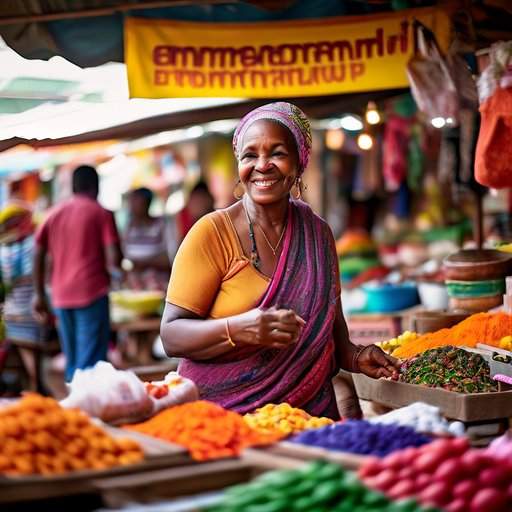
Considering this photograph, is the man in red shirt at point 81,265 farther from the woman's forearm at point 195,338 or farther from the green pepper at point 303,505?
the green pepper at point 303,505

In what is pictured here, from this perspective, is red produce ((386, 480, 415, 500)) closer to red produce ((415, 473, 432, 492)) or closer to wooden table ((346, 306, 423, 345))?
red produce ((415, 473, 432, 492))

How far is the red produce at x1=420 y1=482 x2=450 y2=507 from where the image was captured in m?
2.59

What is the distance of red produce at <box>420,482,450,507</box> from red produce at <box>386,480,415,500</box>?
3 centimetres

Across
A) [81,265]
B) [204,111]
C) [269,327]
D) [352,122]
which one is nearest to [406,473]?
[269,327]

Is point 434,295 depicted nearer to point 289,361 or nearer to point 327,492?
point 289,361

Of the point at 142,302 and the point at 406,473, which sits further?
the point at 142,302

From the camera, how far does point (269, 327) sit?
378cm

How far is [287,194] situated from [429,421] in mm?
1095

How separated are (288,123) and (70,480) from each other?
186 cm

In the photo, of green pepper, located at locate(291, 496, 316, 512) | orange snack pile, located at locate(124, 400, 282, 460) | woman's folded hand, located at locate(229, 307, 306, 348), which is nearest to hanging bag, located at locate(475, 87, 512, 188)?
woman's folded hand, located at locate(229, 307, 306, 348)

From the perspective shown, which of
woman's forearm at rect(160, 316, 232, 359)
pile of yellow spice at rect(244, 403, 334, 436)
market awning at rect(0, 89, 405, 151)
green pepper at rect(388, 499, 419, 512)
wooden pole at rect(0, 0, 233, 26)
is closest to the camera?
green pepper at rect(388, 499, 419, 512)

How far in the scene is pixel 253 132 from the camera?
4164 millimetres

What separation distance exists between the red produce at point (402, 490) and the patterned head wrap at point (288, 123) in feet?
6.09

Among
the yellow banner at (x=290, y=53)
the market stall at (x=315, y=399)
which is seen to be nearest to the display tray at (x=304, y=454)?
the market stall at (x=315, y=399)
